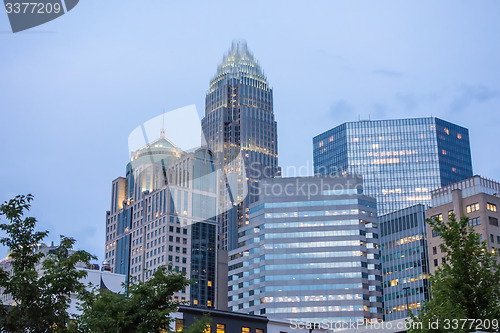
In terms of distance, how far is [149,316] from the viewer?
118 ft

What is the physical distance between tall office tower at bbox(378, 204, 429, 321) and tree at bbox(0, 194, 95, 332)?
551 ft

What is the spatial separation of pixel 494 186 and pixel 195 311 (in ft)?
403

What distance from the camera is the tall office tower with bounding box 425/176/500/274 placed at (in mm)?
159375

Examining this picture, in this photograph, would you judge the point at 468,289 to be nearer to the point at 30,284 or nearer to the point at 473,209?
the point at 30,284

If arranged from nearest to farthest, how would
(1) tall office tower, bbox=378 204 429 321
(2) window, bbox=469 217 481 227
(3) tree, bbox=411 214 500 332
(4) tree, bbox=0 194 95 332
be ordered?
(4) tree, bbox=0 194 95 332, (3) tree, bbox=411 214 500 332, (2) window, bbox=469 217 481 227, (1) tall office tower, bbox=378 204 429 321

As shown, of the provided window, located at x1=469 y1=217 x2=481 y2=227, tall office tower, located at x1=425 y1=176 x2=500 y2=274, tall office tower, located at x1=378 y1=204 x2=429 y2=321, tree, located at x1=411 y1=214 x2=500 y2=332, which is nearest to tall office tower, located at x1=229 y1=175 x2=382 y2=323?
tall office tower, located at x1=378 y1=204 x2=429 y2=321

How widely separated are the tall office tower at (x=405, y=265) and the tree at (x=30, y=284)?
16791 cm

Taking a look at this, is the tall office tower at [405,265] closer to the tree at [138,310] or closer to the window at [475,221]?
the window at [475,221]

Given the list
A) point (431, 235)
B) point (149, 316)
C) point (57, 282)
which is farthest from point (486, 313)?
point (431, 235)

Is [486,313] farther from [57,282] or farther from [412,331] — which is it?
[57,282]

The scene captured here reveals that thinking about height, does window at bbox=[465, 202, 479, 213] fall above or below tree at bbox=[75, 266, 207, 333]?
above

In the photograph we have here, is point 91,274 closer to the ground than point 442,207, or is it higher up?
closer to the ground

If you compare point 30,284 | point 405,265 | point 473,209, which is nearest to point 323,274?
point 405,265

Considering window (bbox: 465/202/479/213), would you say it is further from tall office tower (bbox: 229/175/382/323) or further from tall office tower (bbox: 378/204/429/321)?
tall office tower (bbox: 229/175/382/323)
